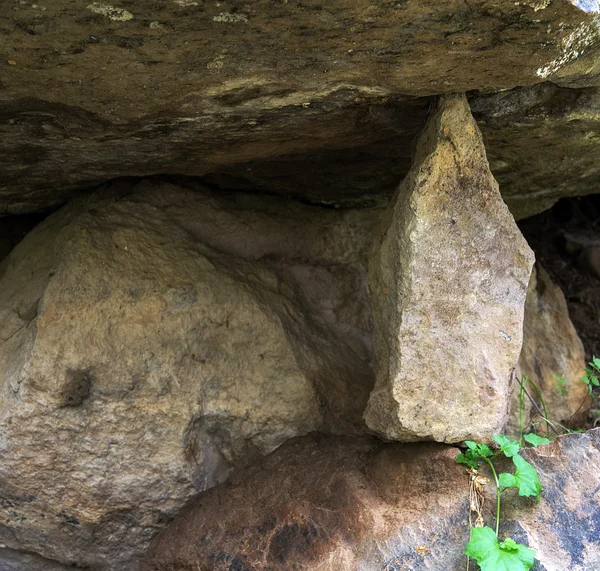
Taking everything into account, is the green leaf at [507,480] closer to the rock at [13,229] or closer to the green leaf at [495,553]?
the green leaf at [495,553]

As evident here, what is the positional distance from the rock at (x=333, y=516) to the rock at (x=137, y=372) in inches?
5.4

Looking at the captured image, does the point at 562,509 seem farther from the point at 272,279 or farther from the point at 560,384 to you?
the point at 272,279

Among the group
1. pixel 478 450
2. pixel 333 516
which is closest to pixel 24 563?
pixel 333 516

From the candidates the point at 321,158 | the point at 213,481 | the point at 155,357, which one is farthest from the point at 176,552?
the point at 321,158

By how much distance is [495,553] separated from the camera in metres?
1.71

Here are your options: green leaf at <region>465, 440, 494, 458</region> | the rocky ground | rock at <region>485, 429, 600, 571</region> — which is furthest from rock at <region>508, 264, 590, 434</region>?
green leaf at <region>465, 440, 494, 458</region>

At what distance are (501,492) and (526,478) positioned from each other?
10 centimetres

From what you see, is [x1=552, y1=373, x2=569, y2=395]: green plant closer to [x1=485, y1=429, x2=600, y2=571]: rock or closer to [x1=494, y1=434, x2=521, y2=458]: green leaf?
[x1=485, y1=429, x2=600, y2=571]: rock

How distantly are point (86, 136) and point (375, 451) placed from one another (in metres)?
1.34

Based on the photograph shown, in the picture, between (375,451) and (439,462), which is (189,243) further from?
(439,462)

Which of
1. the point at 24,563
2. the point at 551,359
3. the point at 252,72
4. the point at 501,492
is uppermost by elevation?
the point at 252,72

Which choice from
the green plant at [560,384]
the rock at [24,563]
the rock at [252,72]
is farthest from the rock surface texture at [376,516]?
the rock at [252,72]

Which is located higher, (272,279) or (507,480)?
(272,279)

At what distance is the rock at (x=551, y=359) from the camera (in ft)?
9.41
